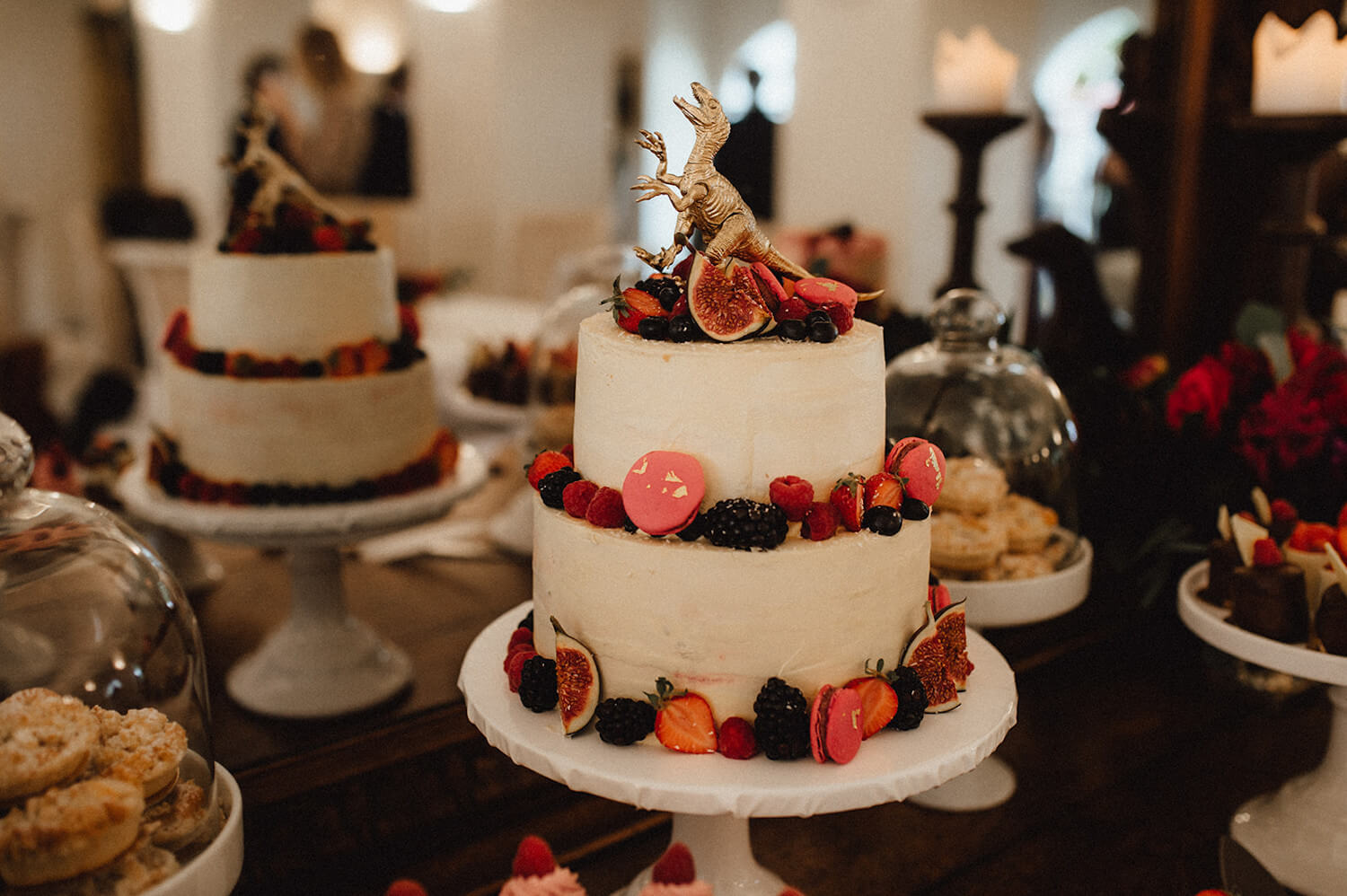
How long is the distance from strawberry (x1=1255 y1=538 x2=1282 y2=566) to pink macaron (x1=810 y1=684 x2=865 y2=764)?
86cm

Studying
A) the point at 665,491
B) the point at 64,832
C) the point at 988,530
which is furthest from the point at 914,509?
the point at 64,832

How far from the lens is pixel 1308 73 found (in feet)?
7.07

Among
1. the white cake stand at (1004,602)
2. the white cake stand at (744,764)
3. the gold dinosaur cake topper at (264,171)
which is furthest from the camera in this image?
the gold dinosaur cake topper at (264,171)

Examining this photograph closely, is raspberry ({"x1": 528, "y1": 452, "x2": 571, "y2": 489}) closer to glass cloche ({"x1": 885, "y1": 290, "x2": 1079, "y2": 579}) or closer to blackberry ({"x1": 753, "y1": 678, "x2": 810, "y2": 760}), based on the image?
blackberry ({"x1": 753, "y1": 678, "x2": 810, "y2": 760})

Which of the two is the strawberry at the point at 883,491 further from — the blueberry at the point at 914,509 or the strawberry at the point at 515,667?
the strawberry at the point at 515,667

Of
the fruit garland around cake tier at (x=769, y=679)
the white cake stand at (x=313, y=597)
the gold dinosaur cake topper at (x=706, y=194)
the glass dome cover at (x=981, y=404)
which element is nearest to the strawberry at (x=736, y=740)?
the fruit garland around cake tier at (x=769, y=679)

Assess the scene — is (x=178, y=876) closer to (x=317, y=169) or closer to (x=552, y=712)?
(x=552, y=712)

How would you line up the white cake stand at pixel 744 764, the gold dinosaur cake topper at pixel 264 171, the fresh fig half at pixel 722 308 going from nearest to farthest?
1. the white cake stand at pixel 744 764
2. the fresh fig half at pixel 722 308
3. the gold dinosaur cake topper at pixel 264 171

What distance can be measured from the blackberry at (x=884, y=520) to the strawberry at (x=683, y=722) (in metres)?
0.30

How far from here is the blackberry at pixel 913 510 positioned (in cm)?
141

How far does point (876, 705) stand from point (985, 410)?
94 centimetres

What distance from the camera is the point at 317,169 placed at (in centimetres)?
890

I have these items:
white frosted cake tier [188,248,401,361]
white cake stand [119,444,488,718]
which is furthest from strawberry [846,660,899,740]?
white frosted cake tier [188,248,401,361]

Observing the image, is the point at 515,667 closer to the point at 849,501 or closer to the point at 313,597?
the point at 849,501
